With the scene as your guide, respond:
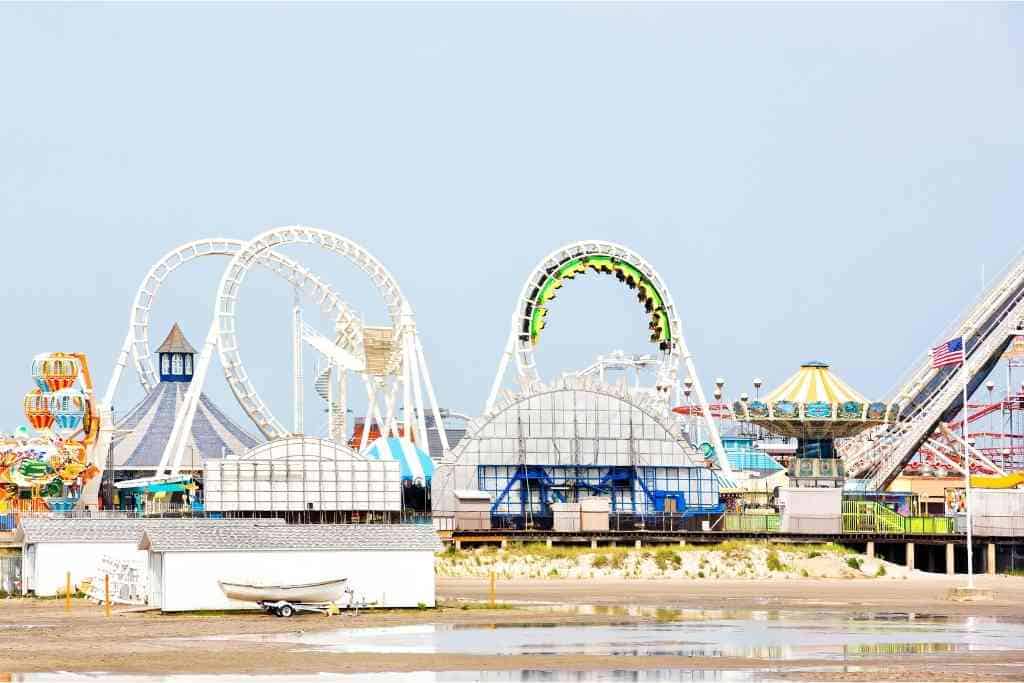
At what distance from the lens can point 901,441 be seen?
10206cm

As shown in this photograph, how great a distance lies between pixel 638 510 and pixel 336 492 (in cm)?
1286

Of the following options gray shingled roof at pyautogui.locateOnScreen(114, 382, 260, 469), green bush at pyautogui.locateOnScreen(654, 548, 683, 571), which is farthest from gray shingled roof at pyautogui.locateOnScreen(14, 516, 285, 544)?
gray shingled roof at pyautogui.locateOnScreen(114, 382, 260, 469)

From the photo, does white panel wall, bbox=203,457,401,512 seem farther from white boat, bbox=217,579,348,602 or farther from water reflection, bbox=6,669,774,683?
water reflection, bbox=6,669,774,683

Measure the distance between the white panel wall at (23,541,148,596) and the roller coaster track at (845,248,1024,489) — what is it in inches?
2040

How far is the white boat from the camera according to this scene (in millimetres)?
48344

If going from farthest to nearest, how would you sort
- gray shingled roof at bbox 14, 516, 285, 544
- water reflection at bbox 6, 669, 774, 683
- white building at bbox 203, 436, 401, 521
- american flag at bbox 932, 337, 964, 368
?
american flag at bbox 932, 337, 964, 368, white building at bbox 203, 436, 401, 521, gray shingled roof at bbox 14, 516, 285, 544, water reflection at bbox 6, 669, 774, 683

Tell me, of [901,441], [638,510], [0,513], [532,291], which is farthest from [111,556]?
[901,441]

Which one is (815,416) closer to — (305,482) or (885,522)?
(885,522)

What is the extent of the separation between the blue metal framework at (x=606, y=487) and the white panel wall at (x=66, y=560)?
2948 centimetres

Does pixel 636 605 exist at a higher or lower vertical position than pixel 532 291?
lower

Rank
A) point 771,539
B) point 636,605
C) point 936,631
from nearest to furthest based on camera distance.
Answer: point 936,631, point 636,605, point 771,539

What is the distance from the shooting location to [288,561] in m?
49.3

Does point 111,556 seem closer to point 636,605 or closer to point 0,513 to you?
point 636,605

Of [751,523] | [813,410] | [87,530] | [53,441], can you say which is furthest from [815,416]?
[87,530]
